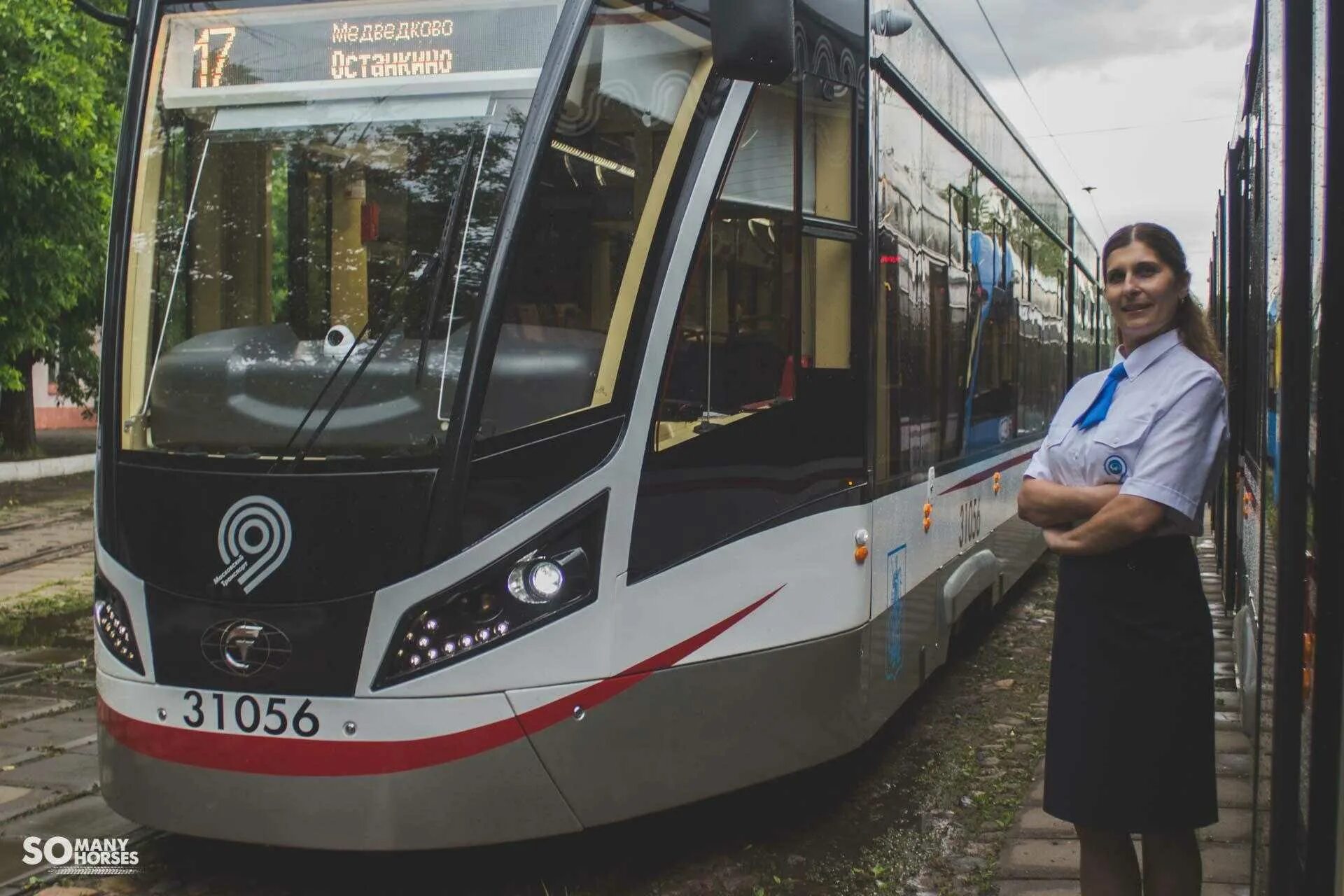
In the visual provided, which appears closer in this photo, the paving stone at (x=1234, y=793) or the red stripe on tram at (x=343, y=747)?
the red stripe on tram at (x=343, y=747)

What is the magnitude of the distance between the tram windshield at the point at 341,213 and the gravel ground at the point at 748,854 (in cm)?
141

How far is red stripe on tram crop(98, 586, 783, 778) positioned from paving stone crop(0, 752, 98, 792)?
159 cm

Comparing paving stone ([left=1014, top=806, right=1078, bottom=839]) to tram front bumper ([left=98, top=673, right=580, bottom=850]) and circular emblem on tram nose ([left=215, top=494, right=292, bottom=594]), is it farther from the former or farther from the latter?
circular emblem on tram nose ([left=215, top=494, right=292, bottom=594])

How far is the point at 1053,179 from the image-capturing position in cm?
1182

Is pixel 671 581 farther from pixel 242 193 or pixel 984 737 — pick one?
pixel 984 737

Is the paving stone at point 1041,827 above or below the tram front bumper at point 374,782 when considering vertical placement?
below

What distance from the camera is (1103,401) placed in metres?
3.29

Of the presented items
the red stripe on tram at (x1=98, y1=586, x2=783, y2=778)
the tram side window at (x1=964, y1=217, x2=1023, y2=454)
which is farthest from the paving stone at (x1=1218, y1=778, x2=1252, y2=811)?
the red stripe on tram at (x1=98, y1=586, x2=783, y2=778)

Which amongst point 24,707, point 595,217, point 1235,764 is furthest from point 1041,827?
point 24,707

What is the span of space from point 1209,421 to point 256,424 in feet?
8.78

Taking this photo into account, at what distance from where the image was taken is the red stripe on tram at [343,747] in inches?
162

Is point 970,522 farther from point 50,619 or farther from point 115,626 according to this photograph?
point 50,619

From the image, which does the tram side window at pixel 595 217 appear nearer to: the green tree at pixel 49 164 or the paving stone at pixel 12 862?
the paving stone at pixel 12 862

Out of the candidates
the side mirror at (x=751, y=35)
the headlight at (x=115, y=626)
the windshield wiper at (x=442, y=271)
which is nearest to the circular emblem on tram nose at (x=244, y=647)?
the headlight at (x=115, y=626)
